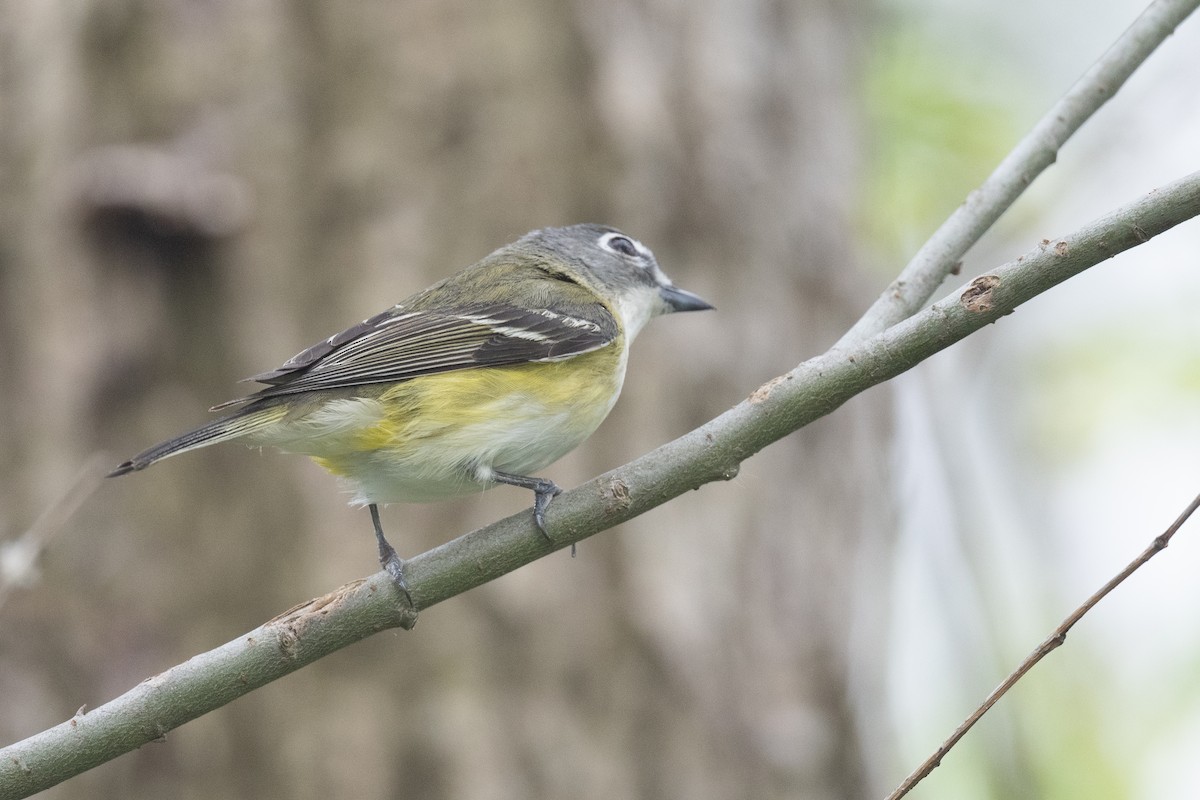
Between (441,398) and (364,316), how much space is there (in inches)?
77.8

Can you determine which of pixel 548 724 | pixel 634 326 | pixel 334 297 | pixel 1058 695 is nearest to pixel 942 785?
pixel 1058 695

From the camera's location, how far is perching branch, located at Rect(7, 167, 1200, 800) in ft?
7.25

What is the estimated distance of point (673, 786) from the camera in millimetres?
5066

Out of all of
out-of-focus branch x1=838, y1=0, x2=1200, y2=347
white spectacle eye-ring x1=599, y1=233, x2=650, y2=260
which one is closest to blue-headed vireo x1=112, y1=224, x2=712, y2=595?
white spectacle eye-ring x1=599, y1=233, x2=650, y2=260

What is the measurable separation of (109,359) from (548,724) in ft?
8.55

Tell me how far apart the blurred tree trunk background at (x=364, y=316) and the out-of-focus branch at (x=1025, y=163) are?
2636 mm

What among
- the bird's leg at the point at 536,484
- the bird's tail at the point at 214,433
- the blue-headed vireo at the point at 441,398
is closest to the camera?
the bird's tail at the point at 214,433

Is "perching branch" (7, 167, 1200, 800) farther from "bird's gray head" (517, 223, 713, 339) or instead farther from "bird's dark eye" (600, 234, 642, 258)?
"bird's dark eye" (600, 234, 642, 258)

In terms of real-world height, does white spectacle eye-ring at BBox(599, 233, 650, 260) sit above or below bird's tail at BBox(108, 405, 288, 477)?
above

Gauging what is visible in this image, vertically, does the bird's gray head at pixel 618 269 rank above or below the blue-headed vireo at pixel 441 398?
above

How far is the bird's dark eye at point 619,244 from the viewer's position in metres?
4.89

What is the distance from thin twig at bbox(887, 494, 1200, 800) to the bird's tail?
1.84 metres

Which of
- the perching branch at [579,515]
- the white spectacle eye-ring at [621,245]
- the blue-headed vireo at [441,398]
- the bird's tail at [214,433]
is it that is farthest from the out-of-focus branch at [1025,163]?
the white spectacle eye-ring at [621,245]

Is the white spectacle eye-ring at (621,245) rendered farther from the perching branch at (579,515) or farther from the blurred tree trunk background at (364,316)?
the perching branch at (579,515)
